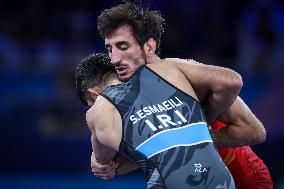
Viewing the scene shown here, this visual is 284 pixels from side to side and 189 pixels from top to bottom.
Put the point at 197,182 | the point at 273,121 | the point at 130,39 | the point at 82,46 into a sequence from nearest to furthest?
the point at 197,182
the point at 130,39
the point at 273,121
the point at 82,46

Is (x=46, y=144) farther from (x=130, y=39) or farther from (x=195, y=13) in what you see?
(x=130, y=39)

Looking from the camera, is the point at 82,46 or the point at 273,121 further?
the point at 82,46

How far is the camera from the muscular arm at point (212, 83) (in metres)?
3.59

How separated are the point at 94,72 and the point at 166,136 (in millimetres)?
729

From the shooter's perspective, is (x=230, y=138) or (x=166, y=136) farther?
(x=230, y=138)

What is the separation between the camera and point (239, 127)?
153 inches

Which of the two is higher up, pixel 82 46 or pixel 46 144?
pixel 82 46

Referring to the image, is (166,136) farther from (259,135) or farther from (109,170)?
(259,135)

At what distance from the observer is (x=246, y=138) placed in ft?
Answer: 12.8

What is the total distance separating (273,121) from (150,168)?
3.85 meters

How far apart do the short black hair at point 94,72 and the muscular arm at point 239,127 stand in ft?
2.11

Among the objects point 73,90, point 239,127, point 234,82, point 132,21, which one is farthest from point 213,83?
point 73,90

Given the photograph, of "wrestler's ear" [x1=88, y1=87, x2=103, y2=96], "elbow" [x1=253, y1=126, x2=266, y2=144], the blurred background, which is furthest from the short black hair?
the blurred background

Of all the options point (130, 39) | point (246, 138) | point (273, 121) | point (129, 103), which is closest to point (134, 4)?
point (130, 39)
